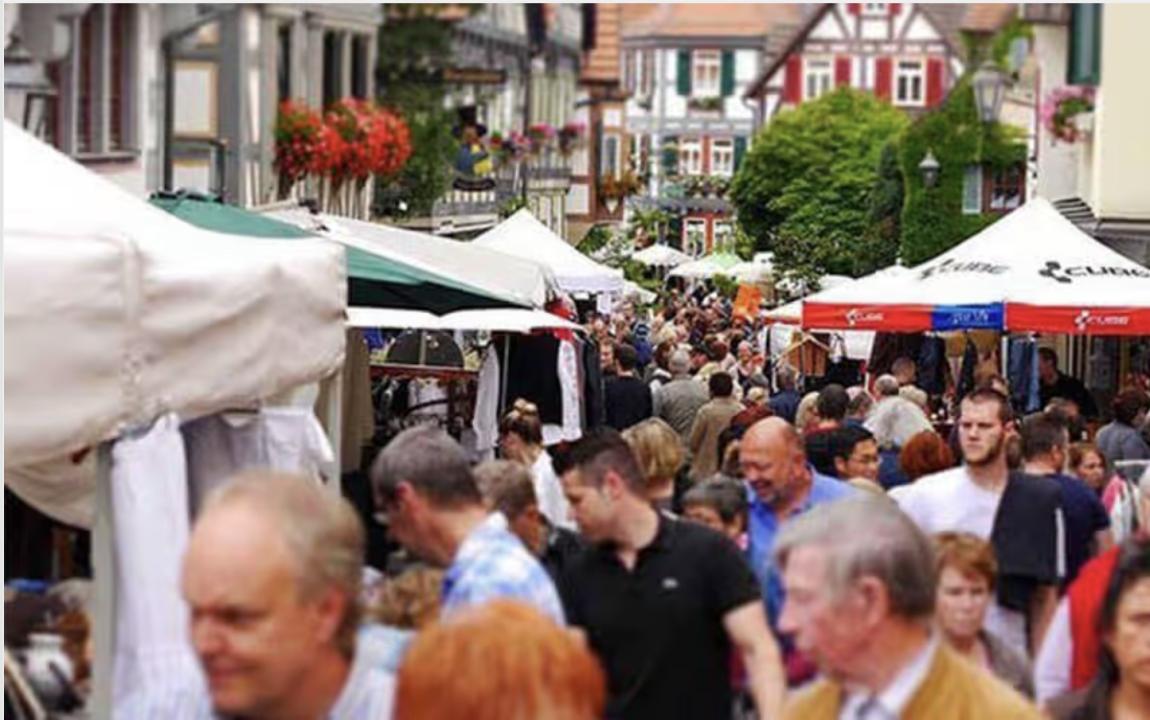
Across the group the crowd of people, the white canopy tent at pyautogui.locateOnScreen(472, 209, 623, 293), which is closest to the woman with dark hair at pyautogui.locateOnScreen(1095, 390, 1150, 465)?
the crowd of people

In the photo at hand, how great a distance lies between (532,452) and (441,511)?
6.32m

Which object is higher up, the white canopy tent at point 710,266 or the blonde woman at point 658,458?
the blonde woman at point 658,458

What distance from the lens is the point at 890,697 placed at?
5430 mm

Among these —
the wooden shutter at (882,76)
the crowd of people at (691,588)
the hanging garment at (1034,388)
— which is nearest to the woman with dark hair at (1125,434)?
the crowd of people at (691,588)

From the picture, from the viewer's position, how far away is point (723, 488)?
966cm

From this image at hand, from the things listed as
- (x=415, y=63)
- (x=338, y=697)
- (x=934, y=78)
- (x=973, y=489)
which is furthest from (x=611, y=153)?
(x=338, y=697)

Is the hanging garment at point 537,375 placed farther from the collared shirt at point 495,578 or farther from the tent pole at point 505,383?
the collared shirt at point 495,578

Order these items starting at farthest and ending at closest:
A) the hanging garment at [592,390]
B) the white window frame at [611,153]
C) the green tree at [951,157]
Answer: the white window frame at [611,153] < the green tree at [951,157] < the hanging garment at [592,390]

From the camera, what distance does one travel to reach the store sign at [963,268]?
19.2 m

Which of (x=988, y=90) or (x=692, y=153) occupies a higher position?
(x=988, y=90)

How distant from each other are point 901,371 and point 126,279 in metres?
15.2

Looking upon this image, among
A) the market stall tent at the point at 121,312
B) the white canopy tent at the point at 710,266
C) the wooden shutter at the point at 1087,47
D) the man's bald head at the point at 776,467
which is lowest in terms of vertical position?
the white canopy tent at the point at 710,266

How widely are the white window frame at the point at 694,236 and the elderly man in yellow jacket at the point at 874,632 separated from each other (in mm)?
54534

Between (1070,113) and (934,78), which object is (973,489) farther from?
(934,78)
